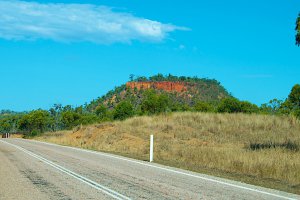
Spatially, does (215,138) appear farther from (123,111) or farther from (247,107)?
(123,111)

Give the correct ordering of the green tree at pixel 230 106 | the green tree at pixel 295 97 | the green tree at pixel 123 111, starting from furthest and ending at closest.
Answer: the green tree at pixel 123 111
the green tree at pixel 230 106
the green tree at pixel 295 97

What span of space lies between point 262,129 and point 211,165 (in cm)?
2301

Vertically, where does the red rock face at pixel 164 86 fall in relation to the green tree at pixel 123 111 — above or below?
above

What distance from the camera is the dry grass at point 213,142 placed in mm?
14539

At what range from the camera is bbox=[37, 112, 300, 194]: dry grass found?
47.7ft

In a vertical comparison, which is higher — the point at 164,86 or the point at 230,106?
the point at 164,86

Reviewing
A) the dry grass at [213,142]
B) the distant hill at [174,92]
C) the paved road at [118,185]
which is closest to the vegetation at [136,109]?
the distant hill at [174,92]

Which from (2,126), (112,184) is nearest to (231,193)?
(112,184)

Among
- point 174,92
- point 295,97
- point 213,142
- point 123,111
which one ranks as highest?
point 174,92

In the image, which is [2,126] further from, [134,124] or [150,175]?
[150,175]

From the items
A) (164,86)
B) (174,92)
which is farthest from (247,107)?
(164,86)

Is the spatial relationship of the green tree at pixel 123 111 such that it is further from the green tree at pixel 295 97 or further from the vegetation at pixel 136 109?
the green tree at pixel 295 97

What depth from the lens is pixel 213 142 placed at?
32.7 metres

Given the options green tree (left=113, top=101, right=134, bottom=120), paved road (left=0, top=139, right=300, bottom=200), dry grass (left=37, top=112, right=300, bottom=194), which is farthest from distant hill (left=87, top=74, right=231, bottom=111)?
paved road (left=0, top=139, right=300, bottom=200)
